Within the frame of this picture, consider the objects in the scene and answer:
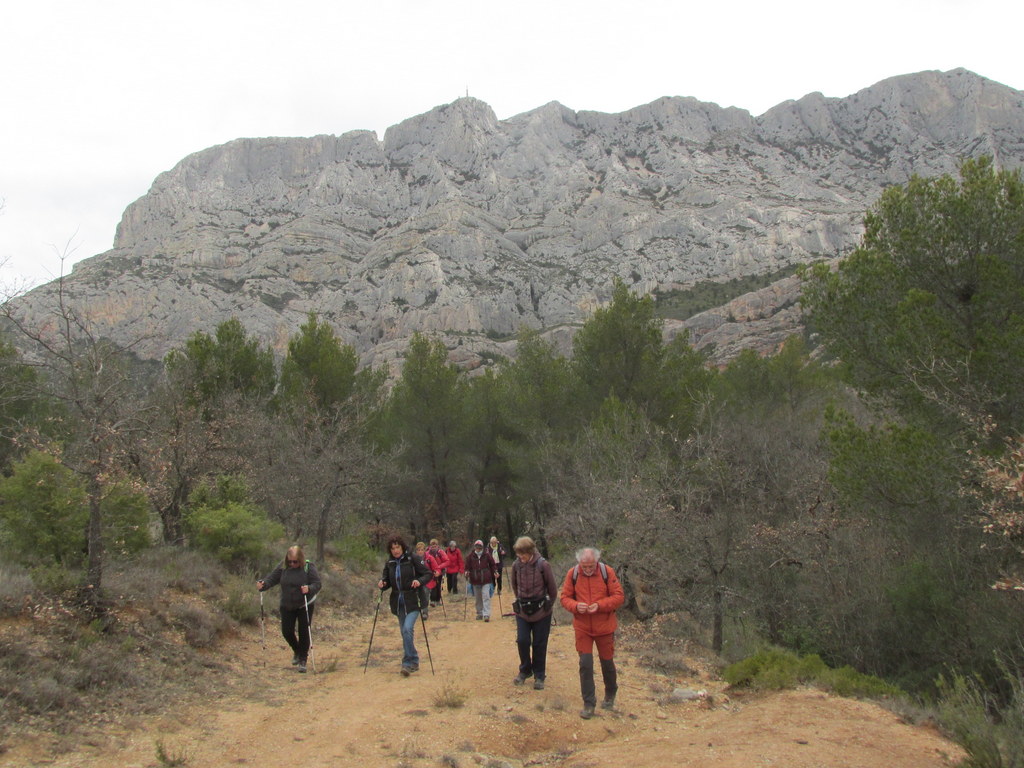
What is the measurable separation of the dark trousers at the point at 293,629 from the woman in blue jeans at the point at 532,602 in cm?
302

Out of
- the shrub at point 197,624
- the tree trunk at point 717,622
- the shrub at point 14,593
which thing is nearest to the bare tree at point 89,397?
the shrub at point 14,593

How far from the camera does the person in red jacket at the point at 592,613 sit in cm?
604

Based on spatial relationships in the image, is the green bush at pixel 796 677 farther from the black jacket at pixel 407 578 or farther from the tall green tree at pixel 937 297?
the tall green tree at pixel 937 297

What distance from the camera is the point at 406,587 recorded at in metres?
7.80

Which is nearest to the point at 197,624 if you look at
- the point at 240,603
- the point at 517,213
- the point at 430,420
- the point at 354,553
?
the point at 240,603

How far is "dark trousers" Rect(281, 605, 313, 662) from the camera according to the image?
26.5ft

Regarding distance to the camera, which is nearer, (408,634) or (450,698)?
(450,698)

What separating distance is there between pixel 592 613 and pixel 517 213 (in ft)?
322

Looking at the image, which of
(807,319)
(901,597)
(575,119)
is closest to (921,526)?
(901,597)

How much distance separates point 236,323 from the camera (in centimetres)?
2286

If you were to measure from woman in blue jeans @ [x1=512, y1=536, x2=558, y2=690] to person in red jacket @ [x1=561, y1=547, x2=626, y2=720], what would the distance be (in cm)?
53

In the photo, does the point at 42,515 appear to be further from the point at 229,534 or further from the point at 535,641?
the point at 535,641

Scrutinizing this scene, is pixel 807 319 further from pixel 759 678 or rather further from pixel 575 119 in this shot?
pixel 575 119

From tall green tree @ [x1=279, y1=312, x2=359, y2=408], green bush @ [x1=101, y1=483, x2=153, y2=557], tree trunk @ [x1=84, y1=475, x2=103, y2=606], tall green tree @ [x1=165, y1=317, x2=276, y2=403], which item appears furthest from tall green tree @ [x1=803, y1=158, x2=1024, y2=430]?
tall green tree @ [x1=279, y1=312, x2=359, y2=408]
